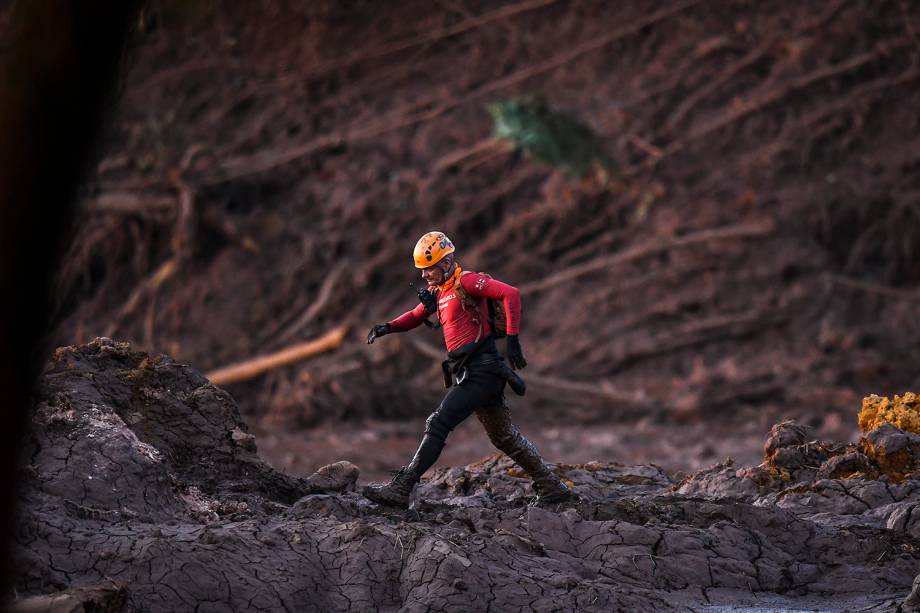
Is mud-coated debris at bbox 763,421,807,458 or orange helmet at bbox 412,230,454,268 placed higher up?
orange helmet at bbox 412,230,454,268

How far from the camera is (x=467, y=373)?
22.9 feet

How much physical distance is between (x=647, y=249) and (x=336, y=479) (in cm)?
1063

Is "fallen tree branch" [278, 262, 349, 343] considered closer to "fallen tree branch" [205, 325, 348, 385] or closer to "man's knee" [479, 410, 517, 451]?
"fallen tree branch" [205, 325, 348, 385]

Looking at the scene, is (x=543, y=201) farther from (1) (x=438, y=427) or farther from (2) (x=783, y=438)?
(1) (x=438, y=427)

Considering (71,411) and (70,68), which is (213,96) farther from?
(70,68)

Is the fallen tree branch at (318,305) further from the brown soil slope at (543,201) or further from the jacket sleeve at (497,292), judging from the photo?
the jacket sleeve at (497,292)

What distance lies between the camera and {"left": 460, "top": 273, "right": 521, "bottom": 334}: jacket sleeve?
6.89 metres

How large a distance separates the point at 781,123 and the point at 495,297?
1208 centimetres

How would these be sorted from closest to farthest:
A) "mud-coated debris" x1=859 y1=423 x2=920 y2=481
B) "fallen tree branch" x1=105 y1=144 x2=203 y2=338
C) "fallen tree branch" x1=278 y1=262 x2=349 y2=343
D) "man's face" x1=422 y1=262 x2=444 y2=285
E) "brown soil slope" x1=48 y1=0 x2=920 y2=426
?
"man's face" x1=422 y1=262 x2=444 y2=285 → "mud-coated debris" x1=859 y1=423 x2=920 y2=481 → "brown soil slope" x1=48 y1=0 x2=920 y2=426 → "fallen tree branch" x1=278 y1=262 x2=349 y2=343 → "fallen tree branch" x1=105 y1=144 x2=203 y2=338

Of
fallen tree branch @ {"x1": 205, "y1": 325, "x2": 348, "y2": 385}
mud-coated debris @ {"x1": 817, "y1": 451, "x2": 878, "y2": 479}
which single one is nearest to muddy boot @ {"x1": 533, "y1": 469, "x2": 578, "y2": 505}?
mud-coated debris @ {"x1": 817, "y1": 451, "x2": 878, "y2": 479}

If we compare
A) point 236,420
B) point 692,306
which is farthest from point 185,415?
point 692,306

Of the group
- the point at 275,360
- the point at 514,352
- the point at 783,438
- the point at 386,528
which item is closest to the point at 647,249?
the point at 275,360

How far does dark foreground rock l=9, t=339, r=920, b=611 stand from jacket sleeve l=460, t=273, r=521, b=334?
103 centimetres

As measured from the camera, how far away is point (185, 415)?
7086 millimetres
